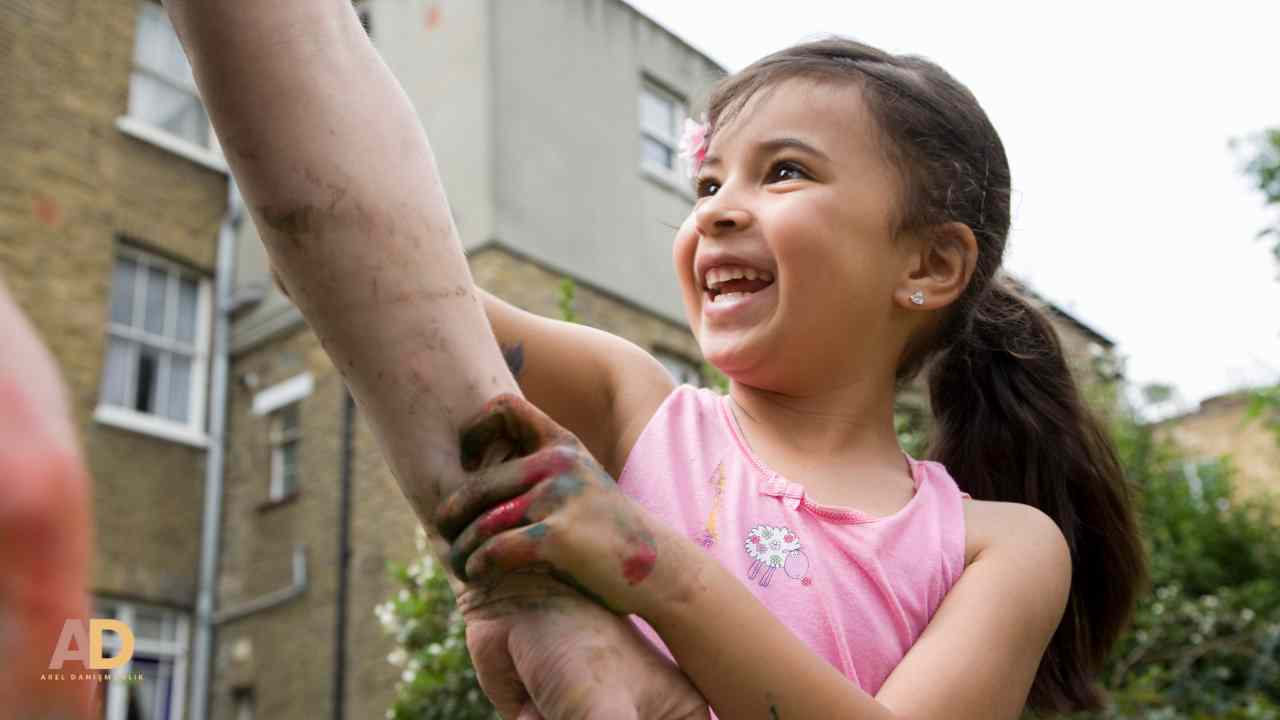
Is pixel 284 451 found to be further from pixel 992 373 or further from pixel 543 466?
pixel 543 466

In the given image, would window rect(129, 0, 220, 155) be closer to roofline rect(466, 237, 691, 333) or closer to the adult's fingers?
roofline rect(466, 237, 691, 333)

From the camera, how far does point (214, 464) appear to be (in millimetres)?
11859

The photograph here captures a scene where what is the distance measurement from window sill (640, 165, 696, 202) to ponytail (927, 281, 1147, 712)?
10448 millimetres

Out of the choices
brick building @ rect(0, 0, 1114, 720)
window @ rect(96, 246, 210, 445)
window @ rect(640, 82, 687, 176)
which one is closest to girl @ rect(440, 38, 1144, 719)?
brick building @ rect(0, 0, 1114, 720)

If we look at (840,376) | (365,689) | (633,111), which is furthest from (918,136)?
(633,111)

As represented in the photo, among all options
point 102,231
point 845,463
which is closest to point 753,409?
point 845,463

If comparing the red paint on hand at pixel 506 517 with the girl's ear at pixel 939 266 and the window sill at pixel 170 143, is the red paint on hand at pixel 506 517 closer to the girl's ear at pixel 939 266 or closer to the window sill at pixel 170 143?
the girl's ear at pixel 939 266

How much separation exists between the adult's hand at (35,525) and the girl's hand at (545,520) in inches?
22.5

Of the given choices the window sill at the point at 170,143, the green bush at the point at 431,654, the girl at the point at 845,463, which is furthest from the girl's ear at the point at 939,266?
the window sill at the point at 170,143

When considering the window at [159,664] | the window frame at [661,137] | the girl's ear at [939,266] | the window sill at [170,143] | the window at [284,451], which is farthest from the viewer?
the window frame at [661,137]

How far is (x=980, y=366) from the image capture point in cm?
206

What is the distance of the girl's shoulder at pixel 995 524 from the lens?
155cm

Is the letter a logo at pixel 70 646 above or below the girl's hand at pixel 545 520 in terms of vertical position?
below

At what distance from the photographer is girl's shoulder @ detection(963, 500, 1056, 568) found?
155 centimetres
